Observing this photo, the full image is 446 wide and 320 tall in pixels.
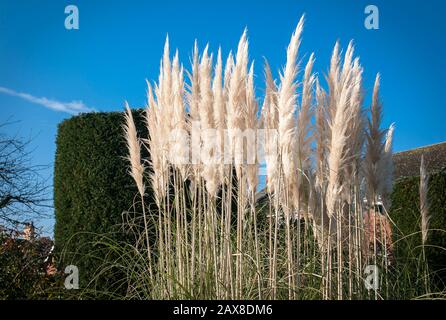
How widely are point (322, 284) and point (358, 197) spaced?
3.41ft

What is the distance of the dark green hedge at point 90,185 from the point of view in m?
7.54

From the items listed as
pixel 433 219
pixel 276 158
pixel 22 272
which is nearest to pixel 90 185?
pixel 22 272

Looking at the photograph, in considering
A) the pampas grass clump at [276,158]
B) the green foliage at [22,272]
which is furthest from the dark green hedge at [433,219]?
the green foliage at [22,272]

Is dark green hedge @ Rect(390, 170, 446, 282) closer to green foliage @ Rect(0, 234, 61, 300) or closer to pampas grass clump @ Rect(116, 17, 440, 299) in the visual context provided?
pampas grass clump @ Rect(116, 17, 440, 299)

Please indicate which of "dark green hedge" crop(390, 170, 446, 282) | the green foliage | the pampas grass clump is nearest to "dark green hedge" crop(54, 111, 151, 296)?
the green foliage

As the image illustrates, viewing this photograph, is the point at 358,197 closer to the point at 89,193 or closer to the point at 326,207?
the point at 326,207

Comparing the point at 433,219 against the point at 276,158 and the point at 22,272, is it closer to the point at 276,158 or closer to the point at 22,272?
the point at 276,158

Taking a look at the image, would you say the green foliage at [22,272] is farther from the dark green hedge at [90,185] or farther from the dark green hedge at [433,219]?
the dark green hedge at [433,219]

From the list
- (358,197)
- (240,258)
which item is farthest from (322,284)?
(358,197)

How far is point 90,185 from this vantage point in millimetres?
7738

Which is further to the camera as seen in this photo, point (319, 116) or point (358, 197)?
point (358, 197)
